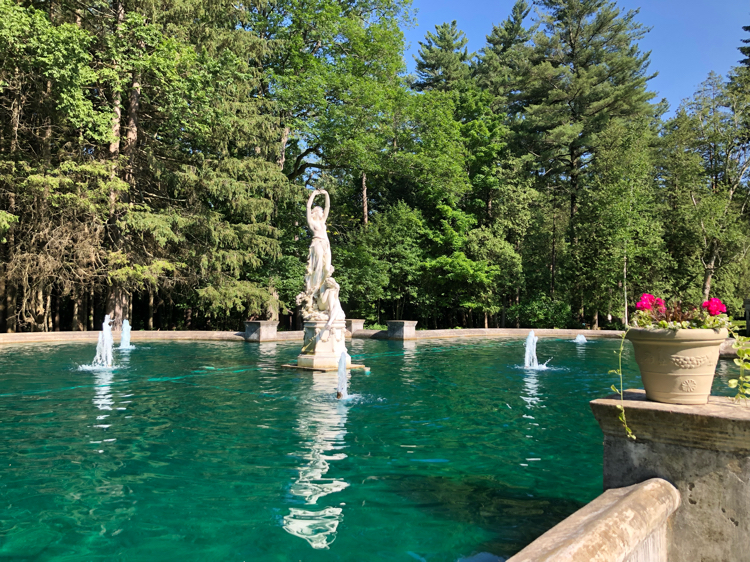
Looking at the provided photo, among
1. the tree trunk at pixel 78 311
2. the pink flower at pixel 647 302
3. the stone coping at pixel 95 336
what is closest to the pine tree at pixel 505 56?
the stone coping at pixel 95 336

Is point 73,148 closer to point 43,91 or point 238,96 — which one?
point 43,91

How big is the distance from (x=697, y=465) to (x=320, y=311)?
1128cm

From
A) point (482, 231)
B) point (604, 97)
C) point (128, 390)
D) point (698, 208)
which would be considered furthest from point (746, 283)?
point (128, 390)

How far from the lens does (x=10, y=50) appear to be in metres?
21.2

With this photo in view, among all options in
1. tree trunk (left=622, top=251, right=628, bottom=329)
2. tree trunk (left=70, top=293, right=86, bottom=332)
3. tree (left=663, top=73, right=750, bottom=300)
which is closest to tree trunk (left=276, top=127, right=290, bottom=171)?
tree trunk (left=70, top=293, right=86, bottom=332)

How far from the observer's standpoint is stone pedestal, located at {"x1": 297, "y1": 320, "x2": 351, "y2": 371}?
1338cm

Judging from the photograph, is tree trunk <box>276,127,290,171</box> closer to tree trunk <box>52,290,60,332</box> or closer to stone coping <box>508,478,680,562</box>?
tree trunk <box>52,290,60,332</box>

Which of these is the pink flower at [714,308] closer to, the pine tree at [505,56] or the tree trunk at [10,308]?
the tree trunk at [10,308]

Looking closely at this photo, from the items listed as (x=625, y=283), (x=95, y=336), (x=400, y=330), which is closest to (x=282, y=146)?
(x=400, y=330)

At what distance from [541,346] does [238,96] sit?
18746 millimetres

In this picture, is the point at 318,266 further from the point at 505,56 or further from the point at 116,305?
the point at 505,56

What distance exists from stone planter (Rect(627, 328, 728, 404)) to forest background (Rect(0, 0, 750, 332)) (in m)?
23.0

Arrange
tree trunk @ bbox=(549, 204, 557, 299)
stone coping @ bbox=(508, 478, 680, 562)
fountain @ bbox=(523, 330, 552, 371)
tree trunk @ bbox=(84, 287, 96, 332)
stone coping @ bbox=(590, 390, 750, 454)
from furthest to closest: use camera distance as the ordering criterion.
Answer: tree trunk @ bbox=(549, 204, 557, 299) → tree trunk @ bbox=(84, 287, 96, 332) → fountain @ bbox=(523, 330, 552, 371) → stone coping @ bbox=(590, 390, 750, 454) → stone coping @ bbox=(508, 478, 680, 562)

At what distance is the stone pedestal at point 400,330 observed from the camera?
23359mm
